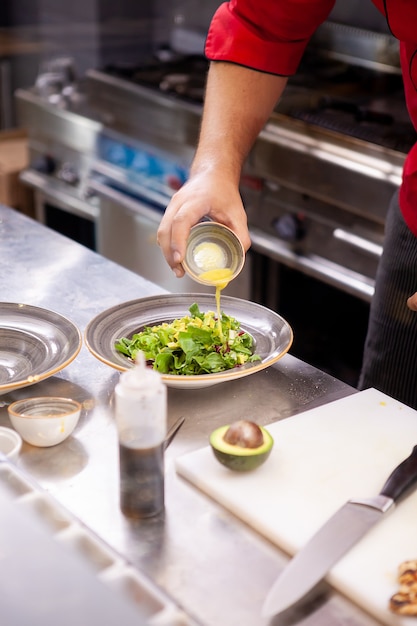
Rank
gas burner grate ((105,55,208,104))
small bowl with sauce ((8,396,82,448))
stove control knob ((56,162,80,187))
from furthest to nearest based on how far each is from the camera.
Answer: stove control knob ((56,162,80,187)) < gas burner grate ((105,55,208,104)) < small bowl with sauce ((8,396,82,448))

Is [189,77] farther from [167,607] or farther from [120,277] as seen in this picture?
[167,607]

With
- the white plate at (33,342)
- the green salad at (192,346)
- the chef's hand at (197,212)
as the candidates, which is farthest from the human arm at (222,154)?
the white plate at (33,342)

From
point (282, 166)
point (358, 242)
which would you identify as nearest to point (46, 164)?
point (282, 166)

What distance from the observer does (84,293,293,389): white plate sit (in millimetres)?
1354

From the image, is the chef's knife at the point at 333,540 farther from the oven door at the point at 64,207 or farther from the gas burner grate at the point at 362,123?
the oven door at the point at 64,207

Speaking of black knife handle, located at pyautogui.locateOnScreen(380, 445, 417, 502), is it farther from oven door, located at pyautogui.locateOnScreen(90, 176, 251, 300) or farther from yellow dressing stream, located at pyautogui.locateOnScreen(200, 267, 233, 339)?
oven door, located at pyautogui.locateOnScreen(90, 176, 251, 300)

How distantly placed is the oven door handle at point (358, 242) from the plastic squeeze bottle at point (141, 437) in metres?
1.61

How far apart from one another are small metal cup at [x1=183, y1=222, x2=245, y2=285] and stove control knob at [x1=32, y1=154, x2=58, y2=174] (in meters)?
2.24

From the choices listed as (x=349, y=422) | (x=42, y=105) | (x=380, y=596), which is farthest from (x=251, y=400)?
(x=42, y=105)

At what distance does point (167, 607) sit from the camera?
64 centimetres

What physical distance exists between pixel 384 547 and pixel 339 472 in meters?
0.17

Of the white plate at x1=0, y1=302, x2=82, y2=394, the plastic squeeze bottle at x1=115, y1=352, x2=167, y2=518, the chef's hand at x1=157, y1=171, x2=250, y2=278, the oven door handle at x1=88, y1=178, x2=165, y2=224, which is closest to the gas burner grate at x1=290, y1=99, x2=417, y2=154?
the oven door handle at x1=88, y1=178, x2=165, y2=224

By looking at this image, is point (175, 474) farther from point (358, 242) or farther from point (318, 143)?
point (318, 143)

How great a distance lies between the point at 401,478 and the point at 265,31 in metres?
1.09
